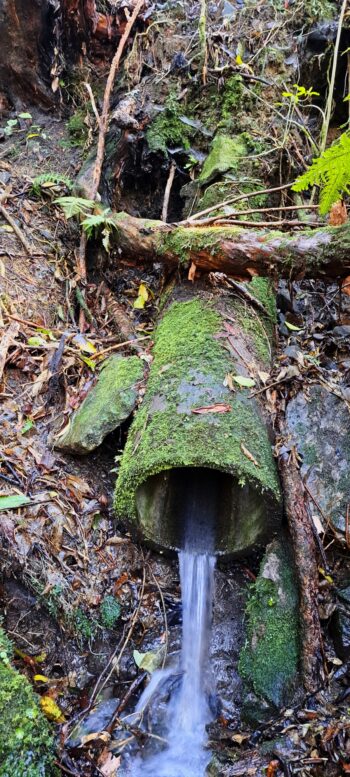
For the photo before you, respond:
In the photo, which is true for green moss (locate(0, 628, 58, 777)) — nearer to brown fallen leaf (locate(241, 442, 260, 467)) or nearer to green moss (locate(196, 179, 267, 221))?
brown fallen leaf (locate(241, 442, 260, 467))

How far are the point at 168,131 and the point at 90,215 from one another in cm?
154

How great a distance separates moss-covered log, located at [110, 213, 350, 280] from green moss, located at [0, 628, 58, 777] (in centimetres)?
301

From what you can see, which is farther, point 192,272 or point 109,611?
point 192,272

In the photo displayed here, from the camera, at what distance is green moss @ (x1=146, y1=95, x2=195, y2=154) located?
223 inches

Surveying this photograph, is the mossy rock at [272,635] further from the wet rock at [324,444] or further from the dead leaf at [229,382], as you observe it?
the dead leaf at [229,382]

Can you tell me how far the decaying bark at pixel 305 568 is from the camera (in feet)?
10.2

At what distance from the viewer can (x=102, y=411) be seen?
3.90 m

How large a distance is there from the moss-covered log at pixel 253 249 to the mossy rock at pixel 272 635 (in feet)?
6.28

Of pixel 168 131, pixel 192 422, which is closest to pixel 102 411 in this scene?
pixel 192 422

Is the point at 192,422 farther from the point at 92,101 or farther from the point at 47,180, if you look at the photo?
the point at 92,101

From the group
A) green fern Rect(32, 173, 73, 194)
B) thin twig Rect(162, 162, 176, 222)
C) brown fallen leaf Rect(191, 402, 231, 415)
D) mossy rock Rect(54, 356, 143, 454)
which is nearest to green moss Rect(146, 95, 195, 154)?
thin twig Rect(162, 162, 176, 222)

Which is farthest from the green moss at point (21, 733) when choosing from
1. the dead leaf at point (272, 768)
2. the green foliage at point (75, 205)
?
the green foliage at point (75, 205)

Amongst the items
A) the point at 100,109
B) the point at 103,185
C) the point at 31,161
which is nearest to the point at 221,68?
the point at 100,109

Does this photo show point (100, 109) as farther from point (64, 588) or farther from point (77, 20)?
point (64, 588)
